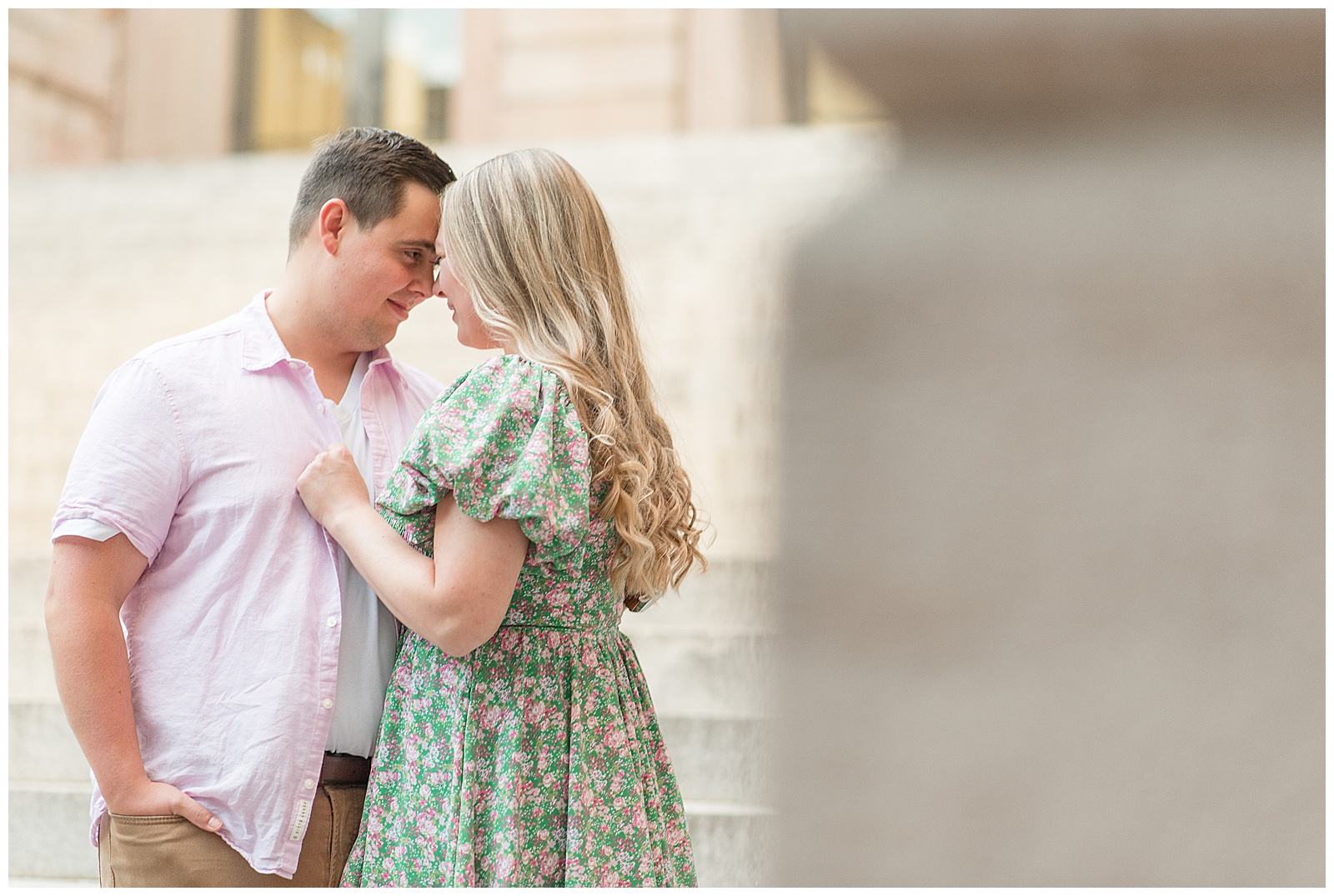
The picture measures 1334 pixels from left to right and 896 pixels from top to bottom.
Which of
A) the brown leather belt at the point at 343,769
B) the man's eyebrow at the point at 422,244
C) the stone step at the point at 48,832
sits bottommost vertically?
the stone step at the point at 48,832

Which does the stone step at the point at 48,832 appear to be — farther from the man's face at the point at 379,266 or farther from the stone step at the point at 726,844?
the man's face at the point at 379,266

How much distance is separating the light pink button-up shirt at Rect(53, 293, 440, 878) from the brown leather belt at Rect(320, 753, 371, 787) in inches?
1.4

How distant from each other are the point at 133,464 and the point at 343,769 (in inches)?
16.1

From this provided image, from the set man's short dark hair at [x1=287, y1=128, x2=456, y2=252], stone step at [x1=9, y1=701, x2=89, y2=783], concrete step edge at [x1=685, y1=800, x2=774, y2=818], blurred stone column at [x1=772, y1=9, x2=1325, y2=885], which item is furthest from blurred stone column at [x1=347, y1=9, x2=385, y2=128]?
man's short dark hair at [x1=287, y1=128, x2=456, y2=252]

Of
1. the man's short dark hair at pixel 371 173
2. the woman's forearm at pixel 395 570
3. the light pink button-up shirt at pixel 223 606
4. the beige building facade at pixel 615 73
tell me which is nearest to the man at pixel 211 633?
the light pink button-up shirt at pixel 223 606

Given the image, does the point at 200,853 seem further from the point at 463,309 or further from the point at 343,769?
the point at 463,309

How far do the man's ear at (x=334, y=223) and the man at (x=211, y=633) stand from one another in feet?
0.49

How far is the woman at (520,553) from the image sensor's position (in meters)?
1.32

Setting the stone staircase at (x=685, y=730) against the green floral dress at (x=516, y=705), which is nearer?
the green floral dress at (x=516, y=705)

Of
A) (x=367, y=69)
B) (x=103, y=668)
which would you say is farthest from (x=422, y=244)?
(x=367, y=69)

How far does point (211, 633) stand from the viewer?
1.42 metres

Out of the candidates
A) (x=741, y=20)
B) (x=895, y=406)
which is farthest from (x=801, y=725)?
(x=741, y=20)

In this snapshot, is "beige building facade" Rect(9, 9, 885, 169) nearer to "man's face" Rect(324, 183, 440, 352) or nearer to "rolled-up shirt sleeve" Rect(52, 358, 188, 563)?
"man's face" Rect(324, 183, 440, 352)

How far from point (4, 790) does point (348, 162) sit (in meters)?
1.72
